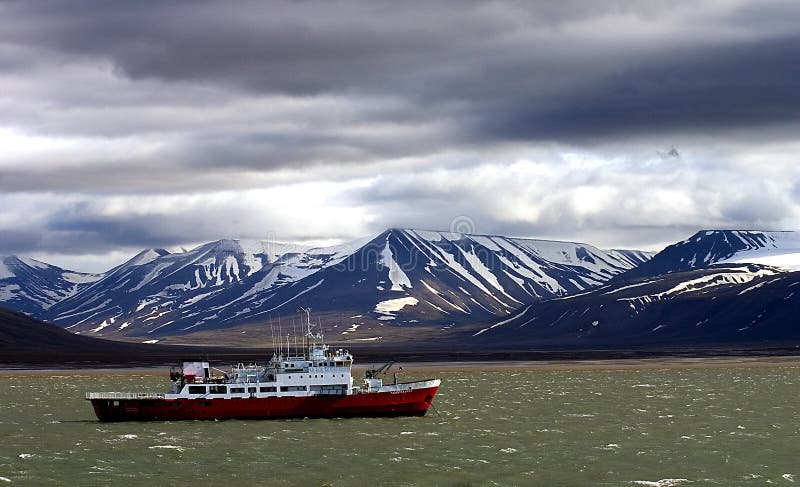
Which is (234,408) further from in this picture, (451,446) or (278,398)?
(451,446)

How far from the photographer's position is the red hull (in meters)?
109

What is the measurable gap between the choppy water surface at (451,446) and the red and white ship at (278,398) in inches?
99.7

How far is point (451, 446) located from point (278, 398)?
99.6ft

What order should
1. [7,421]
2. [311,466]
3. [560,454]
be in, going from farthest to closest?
1. [7,421]
2. [560,454]
3. [311,466]

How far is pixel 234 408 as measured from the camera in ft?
360

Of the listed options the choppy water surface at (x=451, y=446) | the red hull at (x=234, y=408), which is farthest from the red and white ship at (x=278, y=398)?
the choppy water surface at (x=451, y=446)

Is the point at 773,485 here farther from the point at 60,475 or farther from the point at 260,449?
the point at 60,475

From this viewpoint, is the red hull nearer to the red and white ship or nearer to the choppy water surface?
the red and white ship

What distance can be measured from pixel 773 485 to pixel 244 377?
60019 millimetres

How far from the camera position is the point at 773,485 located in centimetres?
6381

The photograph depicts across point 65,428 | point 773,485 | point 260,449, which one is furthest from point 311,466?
point 65,428

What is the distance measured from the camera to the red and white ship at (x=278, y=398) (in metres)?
110

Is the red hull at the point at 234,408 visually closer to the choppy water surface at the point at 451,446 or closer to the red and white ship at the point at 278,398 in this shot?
the red and white ship at the point at 278,398

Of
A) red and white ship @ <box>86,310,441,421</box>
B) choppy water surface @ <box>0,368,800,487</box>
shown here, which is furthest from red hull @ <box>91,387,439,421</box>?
choppy water surface @ <box>0,368,800,487</box>
